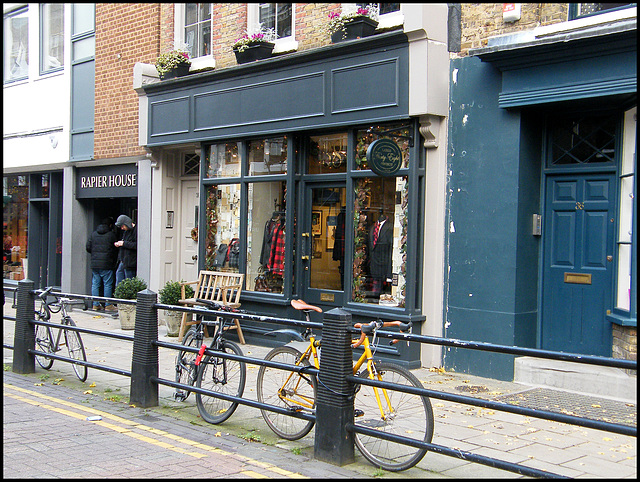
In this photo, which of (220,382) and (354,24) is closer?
(220,382)

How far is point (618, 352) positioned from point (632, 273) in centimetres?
94

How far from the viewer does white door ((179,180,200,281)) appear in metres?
13.9

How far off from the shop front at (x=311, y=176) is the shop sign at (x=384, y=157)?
0.07ft

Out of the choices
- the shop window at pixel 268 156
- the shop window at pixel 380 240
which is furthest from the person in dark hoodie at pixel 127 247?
the shop window at pixel 380 240

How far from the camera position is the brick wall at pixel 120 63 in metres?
13.8

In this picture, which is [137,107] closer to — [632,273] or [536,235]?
[536,235]

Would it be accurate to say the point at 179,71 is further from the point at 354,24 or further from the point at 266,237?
the point at 354,24

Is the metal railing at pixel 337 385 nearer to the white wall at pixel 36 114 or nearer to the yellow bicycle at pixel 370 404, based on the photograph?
the yellow bicycle at pixel 370 404

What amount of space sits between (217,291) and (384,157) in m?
4.36

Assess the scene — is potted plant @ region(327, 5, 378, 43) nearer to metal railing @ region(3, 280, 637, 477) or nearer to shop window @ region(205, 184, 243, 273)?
shop window @ region(205, 184, 243, 273)

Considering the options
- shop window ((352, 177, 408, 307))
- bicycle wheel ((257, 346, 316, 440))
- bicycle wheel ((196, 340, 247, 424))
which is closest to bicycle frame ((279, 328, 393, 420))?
bicycle wheel ((257, 346, 316, 440))

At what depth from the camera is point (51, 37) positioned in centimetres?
1686

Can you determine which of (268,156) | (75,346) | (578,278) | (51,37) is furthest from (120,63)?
(578,278)

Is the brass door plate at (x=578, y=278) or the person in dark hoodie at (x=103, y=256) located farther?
the person in dark hoodie at (x=103, y=256)
